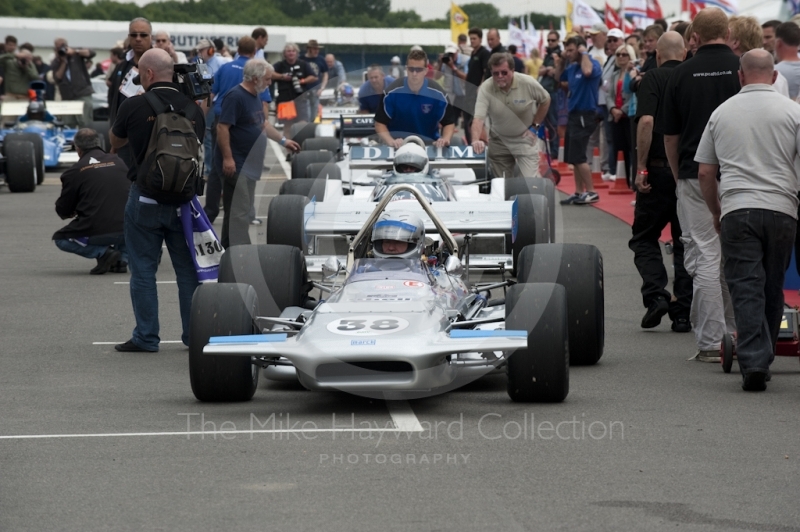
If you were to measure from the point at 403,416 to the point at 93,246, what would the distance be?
6802 mm

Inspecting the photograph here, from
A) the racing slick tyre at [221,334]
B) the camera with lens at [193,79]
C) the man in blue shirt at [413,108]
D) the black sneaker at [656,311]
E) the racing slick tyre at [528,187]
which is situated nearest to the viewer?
the racing slick tyre at [221,334]

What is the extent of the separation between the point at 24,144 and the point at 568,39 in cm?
856

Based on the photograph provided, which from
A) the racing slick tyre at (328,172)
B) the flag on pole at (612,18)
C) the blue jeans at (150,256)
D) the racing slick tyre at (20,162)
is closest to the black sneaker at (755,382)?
the blue jeans at (150,256)

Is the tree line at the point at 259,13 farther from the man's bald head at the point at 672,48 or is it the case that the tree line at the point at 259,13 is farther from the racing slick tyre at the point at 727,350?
the racing slick tyre at the point at 727,350

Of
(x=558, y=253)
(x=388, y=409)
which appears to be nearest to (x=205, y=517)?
(x=388, y=409)

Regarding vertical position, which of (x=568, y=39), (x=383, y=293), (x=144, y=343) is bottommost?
(x=144, y=343)

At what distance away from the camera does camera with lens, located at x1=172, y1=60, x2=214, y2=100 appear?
29.8 feet

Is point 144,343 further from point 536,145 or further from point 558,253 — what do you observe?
point 536,145

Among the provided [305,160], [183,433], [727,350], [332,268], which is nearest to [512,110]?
[305,160]

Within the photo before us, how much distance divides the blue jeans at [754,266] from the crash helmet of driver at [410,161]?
5.20m

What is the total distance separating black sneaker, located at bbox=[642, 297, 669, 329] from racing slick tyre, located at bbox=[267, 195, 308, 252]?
292 centimetres

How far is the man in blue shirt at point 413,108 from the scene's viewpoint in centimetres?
1448

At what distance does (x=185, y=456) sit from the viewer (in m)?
6.17

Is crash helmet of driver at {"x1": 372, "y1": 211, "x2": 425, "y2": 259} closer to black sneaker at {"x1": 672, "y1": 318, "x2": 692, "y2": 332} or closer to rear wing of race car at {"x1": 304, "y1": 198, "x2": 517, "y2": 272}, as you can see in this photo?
rear wing of race car at {"x1": 304, "y1": 198, "x2": 517, "y2": 272}
